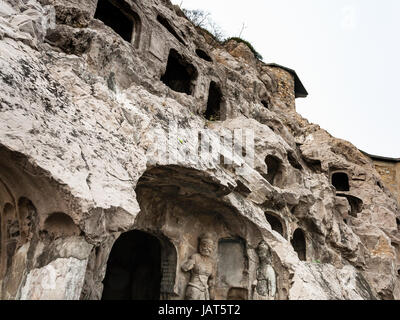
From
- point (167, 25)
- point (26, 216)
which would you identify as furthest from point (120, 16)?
point (26, 216)

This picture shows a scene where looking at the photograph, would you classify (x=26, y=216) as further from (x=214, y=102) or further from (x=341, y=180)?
(x=341, y=180)

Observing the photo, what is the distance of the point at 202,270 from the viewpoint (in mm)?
7066

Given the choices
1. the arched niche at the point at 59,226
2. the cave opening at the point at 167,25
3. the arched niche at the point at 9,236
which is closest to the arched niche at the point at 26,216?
the arched niche at the point at 9,236

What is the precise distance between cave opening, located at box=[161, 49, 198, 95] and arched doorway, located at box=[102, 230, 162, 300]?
5304 millimetres

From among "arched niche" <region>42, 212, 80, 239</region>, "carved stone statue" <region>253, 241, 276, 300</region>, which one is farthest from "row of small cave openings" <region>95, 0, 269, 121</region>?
"arched niche" <region>42, 212, 80, 239</region>

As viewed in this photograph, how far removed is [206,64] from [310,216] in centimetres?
661

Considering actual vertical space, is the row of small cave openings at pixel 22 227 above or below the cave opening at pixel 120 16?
below

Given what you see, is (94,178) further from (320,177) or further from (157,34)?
(320,177)

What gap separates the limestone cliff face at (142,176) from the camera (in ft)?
10.9

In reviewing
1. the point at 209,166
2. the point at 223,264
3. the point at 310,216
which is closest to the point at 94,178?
the point at 209,166

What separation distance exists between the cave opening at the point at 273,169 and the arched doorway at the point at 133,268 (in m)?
4.54

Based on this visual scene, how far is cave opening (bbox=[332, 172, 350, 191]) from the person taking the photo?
17.7 meters

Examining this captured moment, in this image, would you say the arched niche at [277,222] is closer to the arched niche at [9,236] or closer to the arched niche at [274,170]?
the arched niche at [274,170]

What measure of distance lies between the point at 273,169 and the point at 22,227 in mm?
8668
